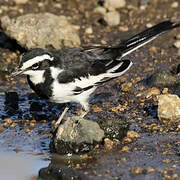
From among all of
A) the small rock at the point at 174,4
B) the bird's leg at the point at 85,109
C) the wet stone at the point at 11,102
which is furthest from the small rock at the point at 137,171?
the small rock at the point at 174,4

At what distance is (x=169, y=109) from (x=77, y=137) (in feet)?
4.76

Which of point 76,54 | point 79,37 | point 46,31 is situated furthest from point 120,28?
point 76,54

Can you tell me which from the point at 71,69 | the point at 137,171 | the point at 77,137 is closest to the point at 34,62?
the point at 71,69

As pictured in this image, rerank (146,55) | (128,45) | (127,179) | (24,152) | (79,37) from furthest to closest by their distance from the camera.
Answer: (79,37) < (146,55) < (128,45) < (24,152) < (127,179)

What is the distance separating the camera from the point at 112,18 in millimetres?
10430

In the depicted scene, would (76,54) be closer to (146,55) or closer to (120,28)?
(146,55)

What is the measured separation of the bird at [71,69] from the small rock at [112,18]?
10.1 ft

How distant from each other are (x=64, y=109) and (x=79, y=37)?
271 cm

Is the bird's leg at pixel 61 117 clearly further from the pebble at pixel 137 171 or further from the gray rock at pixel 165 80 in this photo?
the pebble at pixel 137 171

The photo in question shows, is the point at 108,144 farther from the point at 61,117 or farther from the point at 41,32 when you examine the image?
the point at 41,32

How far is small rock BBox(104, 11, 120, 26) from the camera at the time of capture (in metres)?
10.4

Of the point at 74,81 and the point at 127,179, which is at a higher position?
the point at 74,81

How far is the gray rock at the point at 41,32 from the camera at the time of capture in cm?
937

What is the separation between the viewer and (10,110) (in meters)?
7.73
